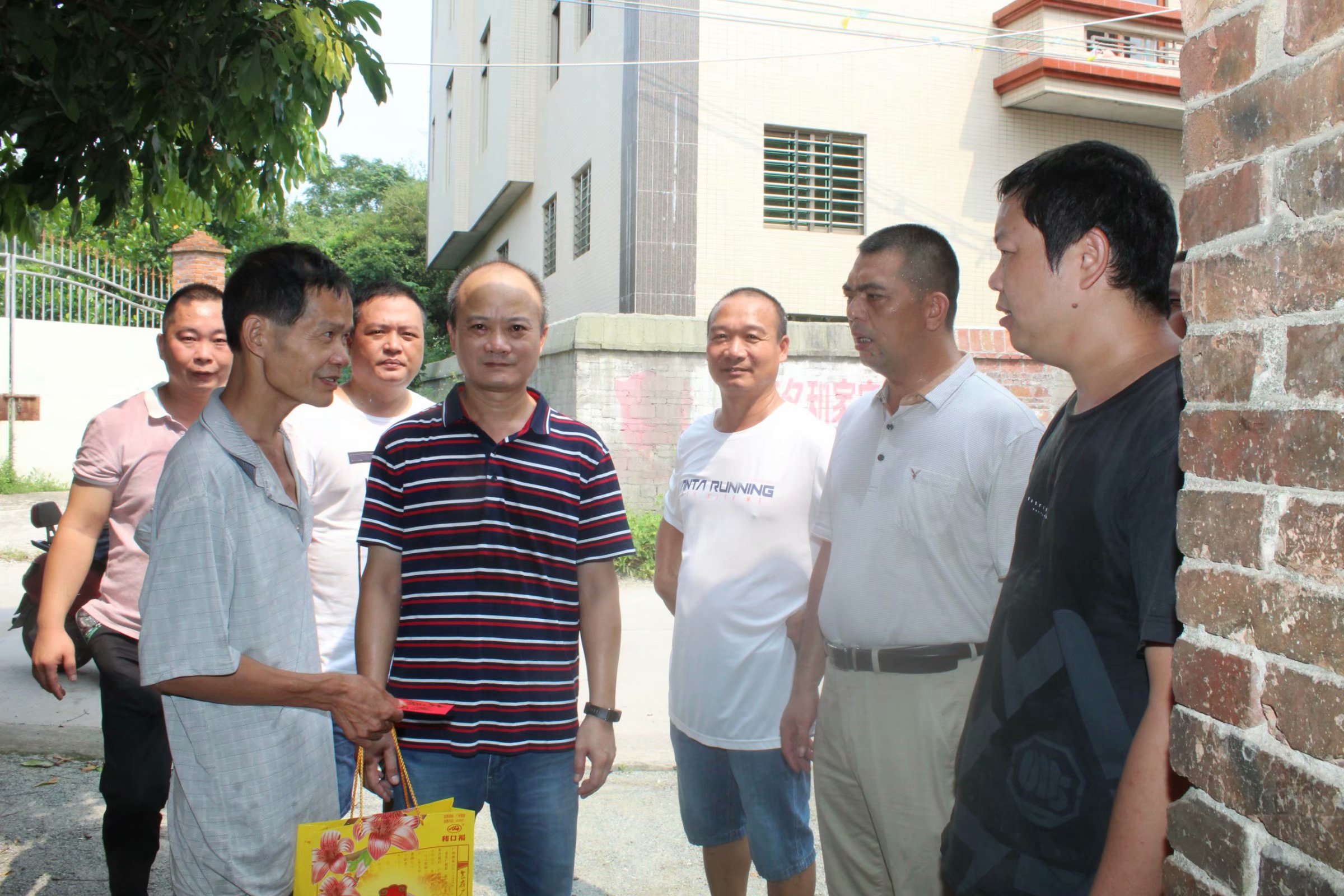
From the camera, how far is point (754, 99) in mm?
11656

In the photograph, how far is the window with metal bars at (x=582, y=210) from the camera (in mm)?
13352

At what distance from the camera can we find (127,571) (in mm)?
3125

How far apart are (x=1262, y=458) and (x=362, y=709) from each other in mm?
1761

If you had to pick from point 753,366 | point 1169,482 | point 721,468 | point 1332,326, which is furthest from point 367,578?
point 1332,326

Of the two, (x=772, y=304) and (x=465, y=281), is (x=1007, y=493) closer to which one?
(x=772, y=304)

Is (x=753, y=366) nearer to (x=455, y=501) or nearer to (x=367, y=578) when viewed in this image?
(x=455, y=501)

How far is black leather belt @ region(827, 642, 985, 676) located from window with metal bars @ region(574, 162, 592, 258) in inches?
443

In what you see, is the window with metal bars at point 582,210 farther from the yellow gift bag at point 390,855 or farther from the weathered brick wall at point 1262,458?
the weathered brick wall at point 1262,458

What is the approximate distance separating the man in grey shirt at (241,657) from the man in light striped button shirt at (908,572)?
1.15 m

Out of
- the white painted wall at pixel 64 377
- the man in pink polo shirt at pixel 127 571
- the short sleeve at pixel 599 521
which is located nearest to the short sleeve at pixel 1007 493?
the short sleeve at pixel 599 521

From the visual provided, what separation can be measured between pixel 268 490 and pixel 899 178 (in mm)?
11293

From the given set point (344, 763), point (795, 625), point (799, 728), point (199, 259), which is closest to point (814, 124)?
point (199, 259)

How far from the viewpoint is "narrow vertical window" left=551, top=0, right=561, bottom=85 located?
14828 millimetres

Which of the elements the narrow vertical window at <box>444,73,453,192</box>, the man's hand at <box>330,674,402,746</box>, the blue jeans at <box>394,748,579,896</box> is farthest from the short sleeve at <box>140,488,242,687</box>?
the narrow vertical window at <box>444,73,453,192</box>
